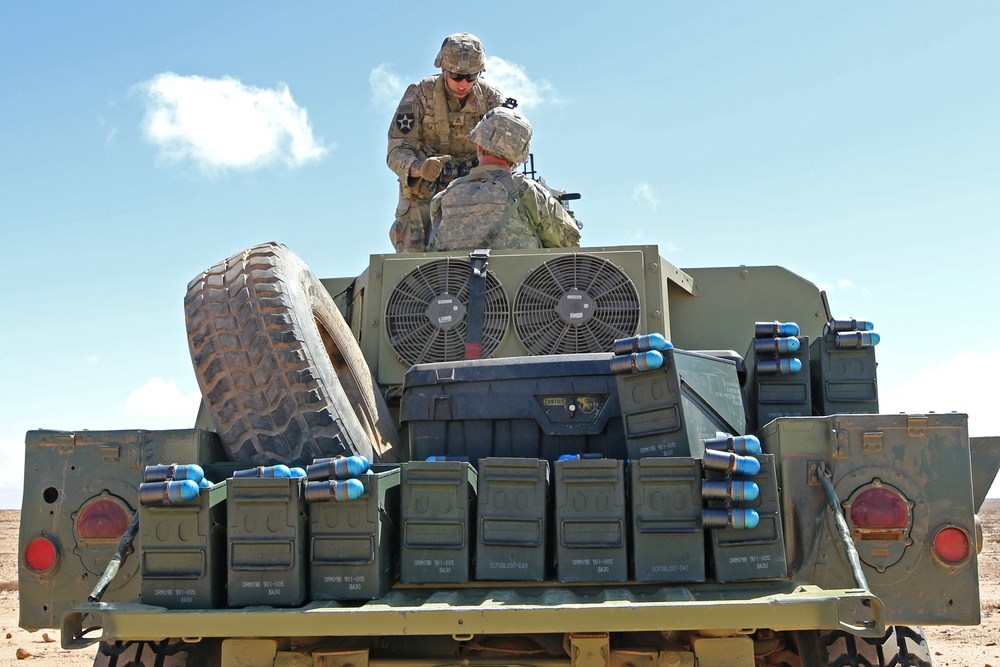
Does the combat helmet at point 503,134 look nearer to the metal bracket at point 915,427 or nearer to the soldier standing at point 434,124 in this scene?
the soldier standing at point 434,124

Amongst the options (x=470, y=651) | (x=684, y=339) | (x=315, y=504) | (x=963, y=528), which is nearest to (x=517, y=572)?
(x=470, y=651)

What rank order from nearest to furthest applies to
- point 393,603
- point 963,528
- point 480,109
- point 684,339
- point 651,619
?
point 651,619 → point 393,603 → point 963,528 → point 684,339 → point 480,109

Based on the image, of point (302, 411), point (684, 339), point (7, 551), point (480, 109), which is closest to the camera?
point (302, 411)

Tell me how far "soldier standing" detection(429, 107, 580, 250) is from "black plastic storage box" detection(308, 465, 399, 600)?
325 centimetres

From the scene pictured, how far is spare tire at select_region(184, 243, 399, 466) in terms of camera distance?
14.9ft

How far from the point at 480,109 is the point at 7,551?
59.9 feet

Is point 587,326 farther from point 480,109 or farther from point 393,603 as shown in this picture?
point 480,109

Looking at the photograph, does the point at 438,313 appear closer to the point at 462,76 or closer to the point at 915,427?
the point at 915,427

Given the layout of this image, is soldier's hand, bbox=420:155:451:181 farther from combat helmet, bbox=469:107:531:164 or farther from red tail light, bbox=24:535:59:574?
red tail light, bbox=24:535:59:574

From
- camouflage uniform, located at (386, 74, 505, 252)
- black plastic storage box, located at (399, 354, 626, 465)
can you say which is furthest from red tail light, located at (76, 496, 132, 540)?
camouflage uniform, located at (386, 74, 505, 252)

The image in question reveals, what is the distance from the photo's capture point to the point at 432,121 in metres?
9.73

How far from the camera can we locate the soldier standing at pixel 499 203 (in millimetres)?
6977

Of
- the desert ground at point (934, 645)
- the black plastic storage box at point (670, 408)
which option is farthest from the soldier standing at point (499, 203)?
the desert ground at point (934, 645)

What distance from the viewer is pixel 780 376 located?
4965 millimetres
